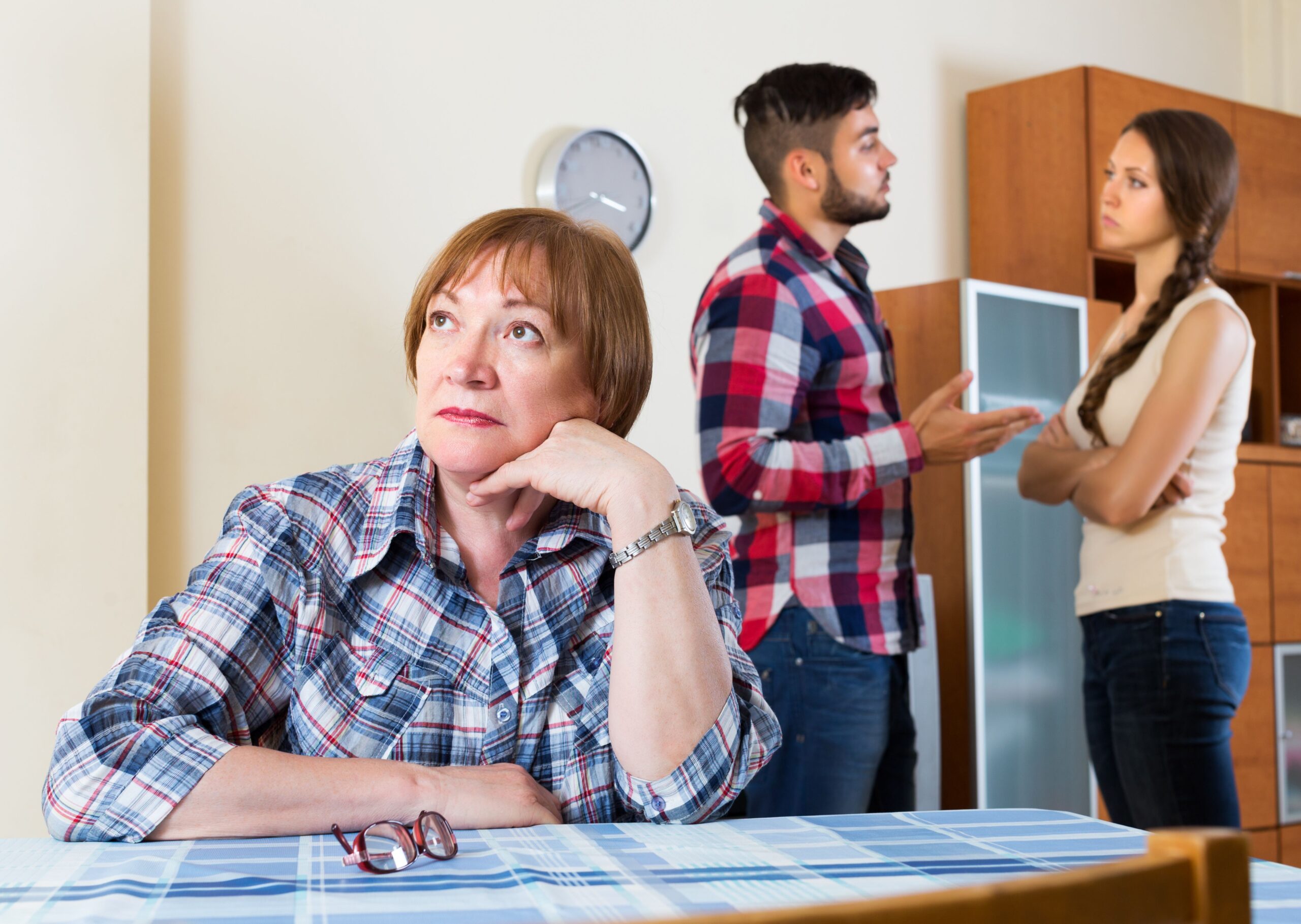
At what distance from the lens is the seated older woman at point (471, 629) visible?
3.11 feet

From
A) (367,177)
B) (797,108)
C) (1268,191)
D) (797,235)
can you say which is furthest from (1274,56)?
(367,177)

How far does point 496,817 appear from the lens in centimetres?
96

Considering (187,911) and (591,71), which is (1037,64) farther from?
(187,911)

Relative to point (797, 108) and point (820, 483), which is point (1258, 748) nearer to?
point (820, 483)

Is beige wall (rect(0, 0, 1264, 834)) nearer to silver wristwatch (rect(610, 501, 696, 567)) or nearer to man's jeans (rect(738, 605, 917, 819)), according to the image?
man's jeans (rect(738, 605, 917, 819))

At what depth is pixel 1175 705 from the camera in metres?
1.88

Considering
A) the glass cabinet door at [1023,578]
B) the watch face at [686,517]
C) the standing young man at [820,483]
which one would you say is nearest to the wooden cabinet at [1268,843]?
the glass cabinet door at [1023,578]

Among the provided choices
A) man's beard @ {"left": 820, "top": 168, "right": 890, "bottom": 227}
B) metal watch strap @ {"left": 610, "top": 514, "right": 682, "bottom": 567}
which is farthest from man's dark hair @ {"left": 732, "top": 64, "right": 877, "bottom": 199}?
metal watch strap @ {"left": 610, "top": 514, "right": 682, "bottom": 567}

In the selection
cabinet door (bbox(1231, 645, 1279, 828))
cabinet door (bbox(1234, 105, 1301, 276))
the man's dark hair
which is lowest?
cabinet door (bbox(1231, 645, 1279, 828))

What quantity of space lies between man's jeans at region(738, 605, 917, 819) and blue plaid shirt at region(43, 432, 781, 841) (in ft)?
2.31

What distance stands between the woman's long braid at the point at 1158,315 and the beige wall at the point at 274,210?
127 centimetres

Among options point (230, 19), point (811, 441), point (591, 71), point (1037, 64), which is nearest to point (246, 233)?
point (230, 19)

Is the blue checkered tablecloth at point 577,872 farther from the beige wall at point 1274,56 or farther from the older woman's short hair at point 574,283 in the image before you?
the beige wall at point 1274,56

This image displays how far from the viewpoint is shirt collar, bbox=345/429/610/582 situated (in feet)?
3.65
